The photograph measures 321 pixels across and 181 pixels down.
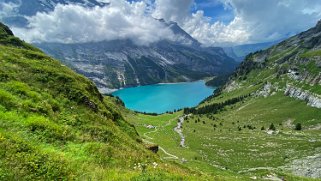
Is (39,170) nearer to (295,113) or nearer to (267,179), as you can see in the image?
(267,179)

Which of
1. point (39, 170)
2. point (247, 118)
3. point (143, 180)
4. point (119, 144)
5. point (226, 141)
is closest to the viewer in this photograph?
point (39, 170)

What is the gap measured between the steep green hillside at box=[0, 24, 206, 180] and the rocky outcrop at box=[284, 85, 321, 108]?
402 feet

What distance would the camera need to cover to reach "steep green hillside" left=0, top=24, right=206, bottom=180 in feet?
43.2

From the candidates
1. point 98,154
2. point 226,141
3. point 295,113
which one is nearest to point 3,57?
point 98,154

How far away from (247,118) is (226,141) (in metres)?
56.0

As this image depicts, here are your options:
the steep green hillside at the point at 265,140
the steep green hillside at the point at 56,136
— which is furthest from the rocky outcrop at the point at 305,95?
the steep green hillside at the point at 56,136

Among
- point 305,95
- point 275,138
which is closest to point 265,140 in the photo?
point 275,138

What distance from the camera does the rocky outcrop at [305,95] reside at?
132875 mm

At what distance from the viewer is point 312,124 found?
111062mm

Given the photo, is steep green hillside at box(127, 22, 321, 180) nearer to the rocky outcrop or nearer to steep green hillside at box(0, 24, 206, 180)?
the rocky outcrop

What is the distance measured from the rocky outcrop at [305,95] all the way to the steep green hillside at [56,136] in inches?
4823

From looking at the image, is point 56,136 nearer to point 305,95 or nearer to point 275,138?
point 275,138

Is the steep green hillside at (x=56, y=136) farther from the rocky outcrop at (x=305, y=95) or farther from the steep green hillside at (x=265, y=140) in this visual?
the rocky outcrop at (x=305, y=95)

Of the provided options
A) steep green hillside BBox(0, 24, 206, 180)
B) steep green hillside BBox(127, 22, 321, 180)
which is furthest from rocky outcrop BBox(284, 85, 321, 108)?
steep green hillside BBox(0, 24, 206, 180)
